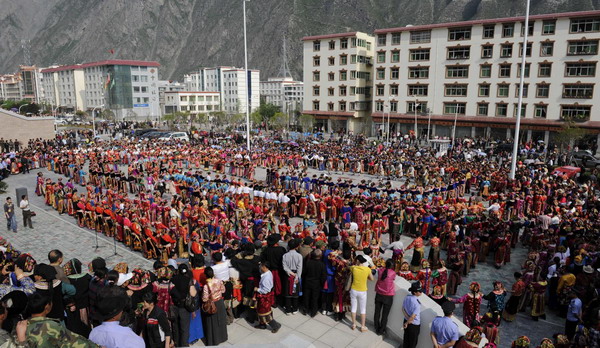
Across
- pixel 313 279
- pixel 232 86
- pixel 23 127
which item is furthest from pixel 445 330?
pixel 232 86

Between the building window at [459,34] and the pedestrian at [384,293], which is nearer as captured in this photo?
the pedestrian at [384,293]

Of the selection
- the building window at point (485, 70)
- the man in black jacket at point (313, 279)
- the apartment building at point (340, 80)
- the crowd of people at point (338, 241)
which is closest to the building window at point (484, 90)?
the building window at point (485, 70)

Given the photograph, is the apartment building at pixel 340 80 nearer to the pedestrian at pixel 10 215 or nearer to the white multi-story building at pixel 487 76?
the white multi-story building at pixel 487 76

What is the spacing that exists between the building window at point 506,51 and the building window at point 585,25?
6154mm

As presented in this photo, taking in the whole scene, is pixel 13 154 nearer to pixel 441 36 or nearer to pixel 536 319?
pixel 536 319

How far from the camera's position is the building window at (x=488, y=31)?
162ft

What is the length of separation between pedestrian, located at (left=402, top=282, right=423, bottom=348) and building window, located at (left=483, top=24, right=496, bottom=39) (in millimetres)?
50083

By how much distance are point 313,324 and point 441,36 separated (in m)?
51.8

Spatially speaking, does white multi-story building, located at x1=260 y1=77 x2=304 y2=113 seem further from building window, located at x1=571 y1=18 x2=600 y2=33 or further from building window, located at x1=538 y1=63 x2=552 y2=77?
building window, located at x1=571 y1=18 x2=600 y2=33

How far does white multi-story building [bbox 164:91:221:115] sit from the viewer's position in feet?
341

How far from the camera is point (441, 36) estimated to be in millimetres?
52906

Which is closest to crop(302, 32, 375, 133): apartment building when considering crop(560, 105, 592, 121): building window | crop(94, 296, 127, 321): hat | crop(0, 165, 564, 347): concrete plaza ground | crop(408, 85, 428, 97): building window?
crop(408, 85, 428, 97): building window

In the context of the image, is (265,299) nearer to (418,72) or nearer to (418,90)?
(418,90)

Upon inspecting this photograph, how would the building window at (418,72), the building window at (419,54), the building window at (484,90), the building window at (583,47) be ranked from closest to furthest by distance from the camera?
the building window at (583,47)
the building window at (484,90)
the building window at (419,54)
the building window at (418,72)
